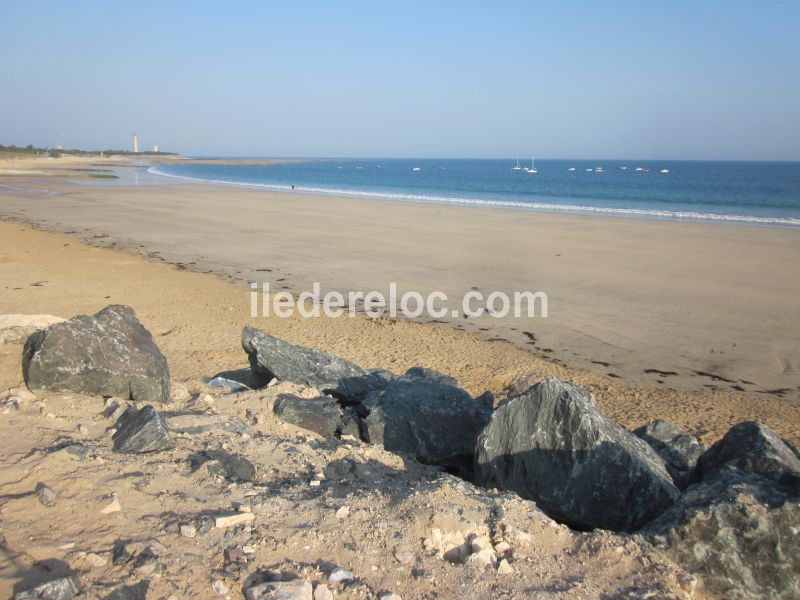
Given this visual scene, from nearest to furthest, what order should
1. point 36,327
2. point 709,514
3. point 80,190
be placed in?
point 709,514 < point 36,327 < point 80,190

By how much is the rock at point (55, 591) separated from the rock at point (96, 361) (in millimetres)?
2701

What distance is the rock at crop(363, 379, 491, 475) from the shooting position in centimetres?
530

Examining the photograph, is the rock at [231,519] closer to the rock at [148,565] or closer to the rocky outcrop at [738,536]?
the rock at [148,565]

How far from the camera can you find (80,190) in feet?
121

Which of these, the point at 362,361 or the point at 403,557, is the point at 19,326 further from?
the point at 403,557

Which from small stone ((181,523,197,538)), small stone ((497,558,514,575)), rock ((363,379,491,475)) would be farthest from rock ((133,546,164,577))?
rock ((363,379,491,475))

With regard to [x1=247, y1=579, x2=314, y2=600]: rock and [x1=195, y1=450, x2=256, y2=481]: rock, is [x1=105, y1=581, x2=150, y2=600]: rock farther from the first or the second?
[x1=195, y1=450, x2=256, y2=481]: rock

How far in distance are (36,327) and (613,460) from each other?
522 centimetres

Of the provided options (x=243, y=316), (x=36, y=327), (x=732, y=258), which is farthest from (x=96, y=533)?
(x=732, y=258)

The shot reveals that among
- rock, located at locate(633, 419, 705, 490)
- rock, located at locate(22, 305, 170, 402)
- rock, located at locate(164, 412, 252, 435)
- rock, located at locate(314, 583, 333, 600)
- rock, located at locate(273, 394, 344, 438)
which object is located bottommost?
rock, located at locate(633, 419, 705, 490)

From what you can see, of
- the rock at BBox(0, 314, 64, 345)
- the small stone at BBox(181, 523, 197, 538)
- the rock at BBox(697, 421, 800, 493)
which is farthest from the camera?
the rock at BBox(0, 314, 64, 345)

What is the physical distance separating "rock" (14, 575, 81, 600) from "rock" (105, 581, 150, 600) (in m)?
0.14

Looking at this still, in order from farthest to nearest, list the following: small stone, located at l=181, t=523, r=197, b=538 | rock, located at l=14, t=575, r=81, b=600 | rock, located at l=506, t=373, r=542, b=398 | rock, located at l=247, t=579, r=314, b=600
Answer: rock, located at l=506, t=373, r=542, b=398, small stone, located at l=181, t=523, r=197, b=538, rock, located at l=247, t=579, r=314, b=600, rock, located at l=14, t=575, r=81, b=600

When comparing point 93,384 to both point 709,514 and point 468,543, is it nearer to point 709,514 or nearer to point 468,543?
point 468,543
